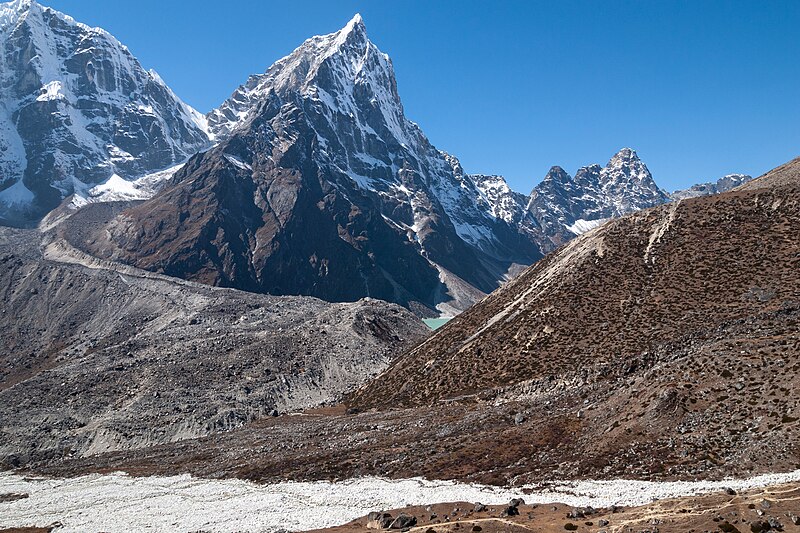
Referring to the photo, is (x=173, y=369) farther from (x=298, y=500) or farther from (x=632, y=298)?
(x=632, y=298)

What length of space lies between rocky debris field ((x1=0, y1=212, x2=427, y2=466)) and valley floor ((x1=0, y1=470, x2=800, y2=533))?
3653cm

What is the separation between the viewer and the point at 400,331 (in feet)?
581

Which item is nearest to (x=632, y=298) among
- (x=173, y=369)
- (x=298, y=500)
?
(x=298, y=500)

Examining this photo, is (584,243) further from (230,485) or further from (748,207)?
(230,485)

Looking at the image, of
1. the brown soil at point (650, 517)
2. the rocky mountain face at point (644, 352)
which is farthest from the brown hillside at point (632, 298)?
the brown soil at point (650, 517)

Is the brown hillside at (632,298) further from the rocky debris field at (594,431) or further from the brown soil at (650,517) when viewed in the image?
the brown soil at (650,517)

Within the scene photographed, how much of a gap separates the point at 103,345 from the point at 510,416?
466 ft

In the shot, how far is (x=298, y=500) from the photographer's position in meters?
52.6

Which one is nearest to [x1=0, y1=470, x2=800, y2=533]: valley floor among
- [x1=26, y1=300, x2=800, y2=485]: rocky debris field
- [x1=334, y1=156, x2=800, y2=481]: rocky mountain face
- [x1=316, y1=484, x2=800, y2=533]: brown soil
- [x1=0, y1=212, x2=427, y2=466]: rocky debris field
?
[x1=316, y1=484, x2=800, y2=533]: brown soil

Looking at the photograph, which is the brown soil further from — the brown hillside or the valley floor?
the brown hillside

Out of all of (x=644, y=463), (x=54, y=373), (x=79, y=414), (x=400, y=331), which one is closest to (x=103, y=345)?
(x=54, y=373)

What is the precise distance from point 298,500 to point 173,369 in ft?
292

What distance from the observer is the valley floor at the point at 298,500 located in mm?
38844

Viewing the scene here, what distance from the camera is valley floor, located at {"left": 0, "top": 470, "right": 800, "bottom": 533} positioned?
38.8 m
